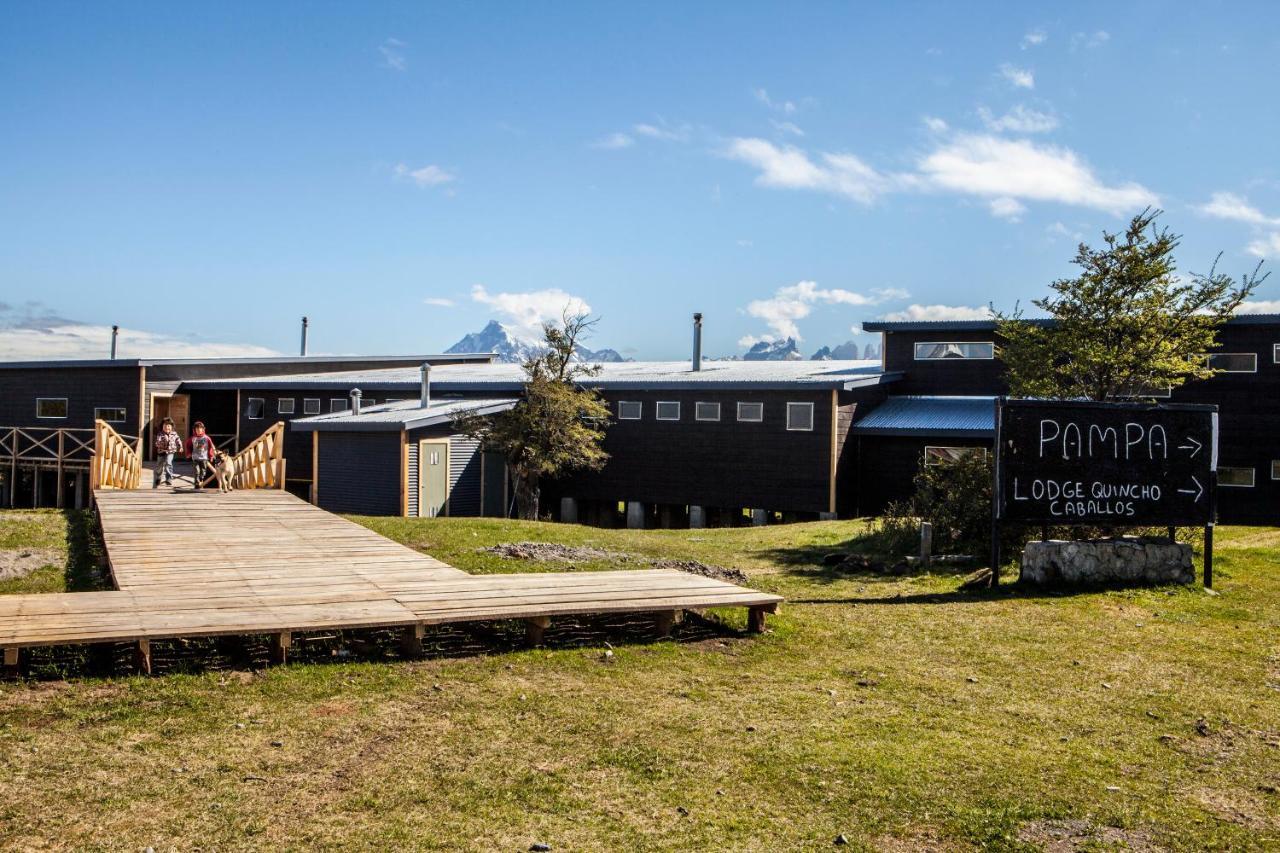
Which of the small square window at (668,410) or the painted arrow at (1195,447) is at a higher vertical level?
the small square window at (668,410)

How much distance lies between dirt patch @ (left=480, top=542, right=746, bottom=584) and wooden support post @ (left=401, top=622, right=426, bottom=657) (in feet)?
A: 19.1

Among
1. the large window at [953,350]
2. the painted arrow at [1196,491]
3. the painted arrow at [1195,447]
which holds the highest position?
the large window at [953,350]

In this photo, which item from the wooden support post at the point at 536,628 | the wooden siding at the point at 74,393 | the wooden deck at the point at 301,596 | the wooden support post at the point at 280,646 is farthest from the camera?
the wooden siding at the point at 74,393

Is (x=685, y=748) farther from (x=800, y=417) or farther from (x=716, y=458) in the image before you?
(x=716, y=458)

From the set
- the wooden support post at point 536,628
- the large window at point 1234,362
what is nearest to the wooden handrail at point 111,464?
the wooden support post at point 536,628

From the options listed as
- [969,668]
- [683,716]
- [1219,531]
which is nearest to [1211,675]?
[969,668]

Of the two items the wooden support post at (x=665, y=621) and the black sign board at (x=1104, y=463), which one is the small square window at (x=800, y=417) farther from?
the wooden support post at (x=665, y=621)

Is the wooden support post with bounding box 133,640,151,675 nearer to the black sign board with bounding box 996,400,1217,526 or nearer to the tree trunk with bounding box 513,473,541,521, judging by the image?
the black sign board with bounding box 996,400,1217,526

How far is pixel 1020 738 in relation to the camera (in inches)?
279

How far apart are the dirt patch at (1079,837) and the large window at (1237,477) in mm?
25817

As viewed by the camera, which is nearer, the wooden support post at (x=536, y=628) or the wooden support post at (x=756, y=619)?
the wooden support post at (x=536, y=628)

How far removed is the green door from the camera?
27.1 meters

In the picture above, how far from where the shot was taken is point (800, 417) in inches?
1112

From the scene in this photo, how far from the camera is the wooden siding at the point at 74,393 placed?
122 feet
